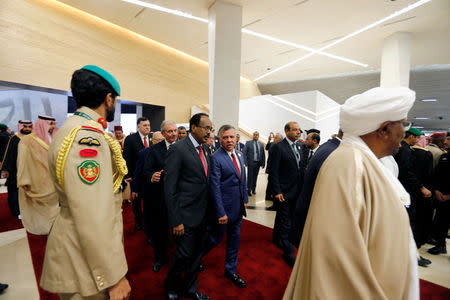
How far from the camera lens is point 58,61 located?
6805mm

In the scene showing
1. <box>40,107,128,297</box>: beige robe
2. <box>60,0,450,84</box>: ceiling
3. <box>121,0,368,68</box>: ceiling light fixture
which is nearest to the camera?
<box>40,107,128,297</box>: beige robe

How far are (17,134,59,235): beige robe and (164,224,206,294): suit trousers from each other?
2.53 metres

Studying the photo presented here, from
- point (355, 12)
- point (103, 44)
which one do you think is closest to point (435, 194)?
point (355, 12)

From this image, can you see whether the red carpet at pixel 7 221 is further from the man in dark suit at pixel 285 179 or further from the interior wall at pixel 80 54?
the man in dark suit at pixel 285 179

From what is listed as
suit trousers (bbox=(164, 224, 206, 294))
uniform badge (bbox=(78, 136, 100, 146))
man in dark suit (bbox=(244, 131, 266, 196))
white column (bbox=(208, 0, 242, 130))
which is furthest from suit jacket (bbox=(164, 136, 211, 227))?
man in dark suit (bbox=(244, 131, 266, 196))

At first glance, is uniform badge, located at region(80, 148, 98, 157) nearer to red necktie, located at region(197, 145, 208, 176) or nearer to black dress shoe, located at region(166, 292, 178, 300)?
red necktie, located at region(197, 145, 208, 176)

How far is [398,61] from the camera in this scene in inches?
261

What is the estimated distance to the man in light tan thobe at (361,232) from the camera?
761mm

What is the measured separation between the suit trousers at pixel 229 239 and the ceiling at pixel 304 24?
4.96 meters

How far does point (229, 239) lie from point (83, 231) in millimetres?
1754

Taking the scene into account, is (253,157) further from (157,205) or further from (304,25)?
(157,205)

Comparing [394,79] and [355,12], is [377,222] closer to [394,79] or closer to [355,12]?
[355,12]

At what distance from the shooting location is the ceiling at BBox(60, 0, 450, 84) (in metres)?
5.34

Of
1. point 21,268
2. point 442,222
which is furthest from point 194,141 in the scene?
point 442,222
